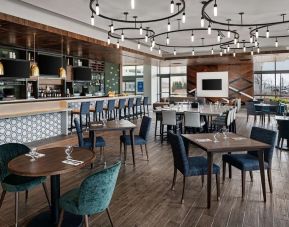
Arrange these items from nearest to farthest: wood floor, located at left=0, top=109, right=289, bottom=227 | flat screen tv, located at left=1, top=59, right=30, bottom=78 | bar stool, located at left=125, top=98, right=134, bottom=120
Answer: wood floor, located at left=0, top=109, right=289, bottom=227 → flat screen tv, located at left=1, top=59, right=30, bottom=78 → bar stool, located at left=125, top=98, right=134, bottom=120

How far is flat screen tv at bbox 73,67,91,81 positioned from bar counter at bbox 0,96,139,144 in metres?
3.35

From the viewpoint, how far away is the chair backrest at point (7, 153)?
10.3 feet

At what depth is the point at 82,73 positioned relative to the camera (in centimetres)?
1134

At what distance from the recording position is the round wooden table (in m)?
2.47

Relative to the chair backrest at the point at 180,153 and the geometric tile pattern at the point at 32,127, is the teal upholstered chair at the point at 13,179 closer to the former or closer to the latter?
the chair backrest at the point at 180,153

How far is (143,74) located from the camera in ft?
60.5

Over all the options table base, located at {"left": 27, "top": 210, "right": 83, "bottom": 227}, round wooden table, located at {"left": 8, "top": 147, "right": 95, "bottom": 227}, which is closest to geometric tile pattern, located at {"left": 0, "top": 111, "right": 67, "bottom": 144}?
round wooden table, located at {"left": 8, "top": 147, "right": 95, "bottom": 227}

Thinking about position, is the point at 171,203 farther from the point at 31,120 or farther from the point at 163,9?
the point at 163,9

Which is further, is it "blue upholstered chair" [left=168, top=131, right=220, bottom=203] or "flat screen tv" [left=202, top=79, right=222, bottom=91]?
"flat screen tv" [left=202, top=79, right=222, bottom=91]

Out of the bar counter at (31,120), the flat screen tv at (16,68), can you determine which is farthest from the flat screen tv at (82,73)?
the bar counter at (31,120)

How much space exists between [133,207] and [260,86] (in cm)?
1536

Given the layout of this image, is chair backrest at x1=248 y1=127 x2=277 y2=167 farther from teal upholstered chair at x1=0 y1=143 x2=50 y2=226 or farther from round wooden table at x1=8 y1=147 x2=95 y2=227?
teal upholstered chair at x1=0 y1=143 x2=50 y2=226

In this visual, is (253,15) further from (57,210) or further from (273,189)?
(57,210)

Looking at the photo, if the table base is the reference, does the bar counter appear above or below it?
above
